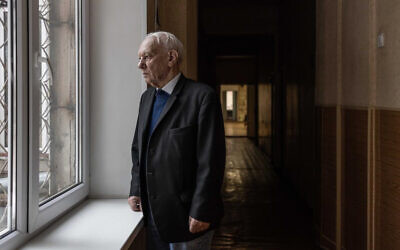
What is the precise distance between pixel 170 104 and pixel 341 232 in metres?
2.73

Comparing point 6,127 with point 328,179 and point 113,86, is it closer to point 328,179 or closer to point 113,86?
point 113,86

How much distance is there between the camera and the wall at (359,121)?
9.30 feet

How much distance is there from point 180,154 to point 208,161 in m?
0.13

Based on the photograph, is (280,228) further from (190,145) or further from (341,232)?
(190,145)

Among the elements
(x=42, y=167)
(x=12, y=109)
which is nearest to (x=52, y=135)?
(x=42, y=167)

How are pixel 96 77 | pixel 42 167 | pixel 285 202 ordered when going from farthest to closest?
1. pixel 285 202
2. pixel 96 77
3. pixel 42 167

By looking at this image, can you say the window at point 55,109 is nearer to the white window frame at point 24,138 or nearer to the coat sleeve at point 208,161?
the white window frame at point 24,138

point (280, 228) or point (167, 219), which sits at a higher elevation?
point (167, 219)

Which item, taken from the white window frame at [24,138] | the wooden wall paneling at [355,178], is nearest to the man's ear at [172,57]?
the white window frame at [24,138]

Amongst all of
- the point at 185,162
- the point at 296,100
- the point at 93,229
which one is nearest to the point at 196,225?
the point at 185,162

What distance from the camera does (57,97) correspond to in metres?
2.26

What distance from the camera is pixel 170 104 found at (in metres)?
1.79

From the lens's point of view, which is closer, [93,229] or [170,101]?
[170,101]

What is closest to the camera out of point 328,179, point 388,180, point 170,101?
point 170,101
